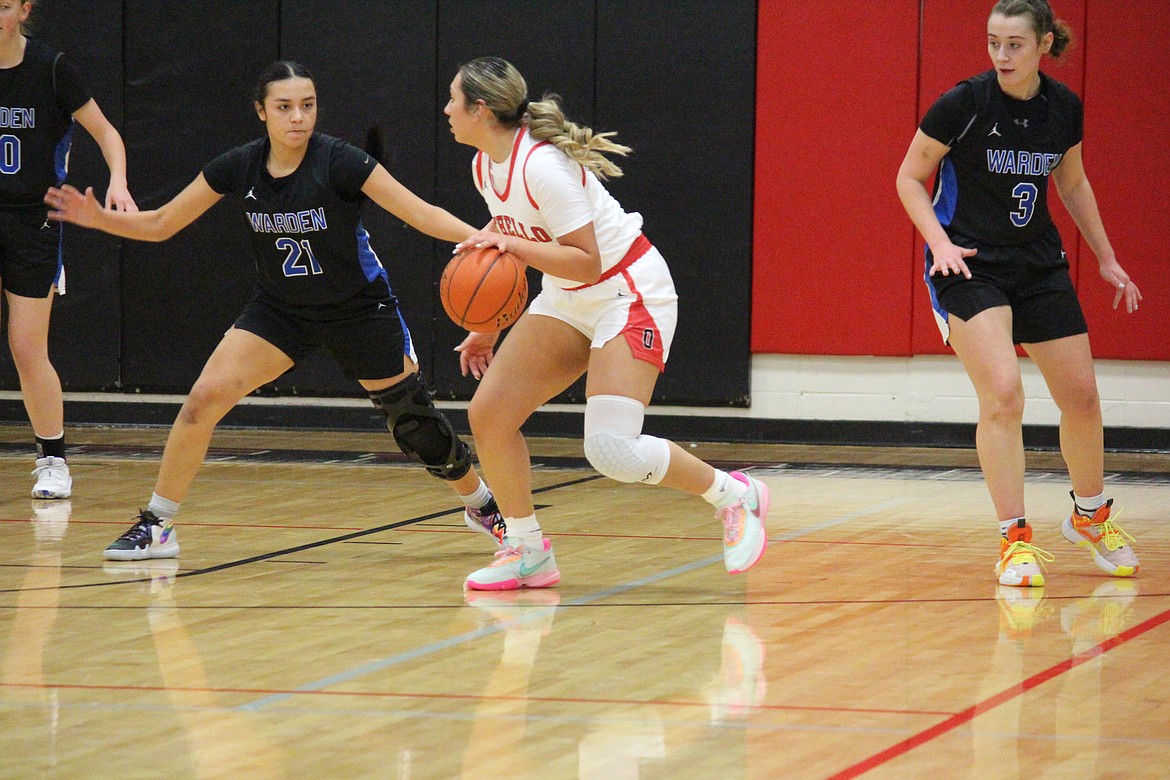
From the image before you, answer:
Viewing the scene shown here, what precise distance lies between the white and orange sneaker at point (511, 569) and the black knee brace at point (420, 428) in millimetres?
593

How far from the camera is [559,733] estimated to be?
304 cm

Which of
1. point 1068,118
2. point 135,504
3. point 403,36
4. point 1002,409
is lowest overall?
point 135,504

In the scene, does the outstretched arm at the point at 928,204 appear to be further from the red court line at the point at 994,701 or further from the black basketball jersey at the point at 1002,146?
the red court line at the point at 994,701

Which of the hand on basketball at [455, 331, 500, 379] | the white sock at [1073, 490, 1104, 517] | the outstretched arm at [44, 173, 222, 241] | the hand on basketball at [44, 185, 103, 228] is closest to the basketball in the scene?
the hand on basketball at [455, 331, 500, 379]

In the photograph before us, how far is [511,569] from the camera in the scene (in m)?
4.57

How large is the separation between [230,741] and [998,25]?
115 inches

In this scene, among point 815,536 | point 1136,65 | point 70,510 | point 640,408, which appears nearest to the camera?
point 640,408

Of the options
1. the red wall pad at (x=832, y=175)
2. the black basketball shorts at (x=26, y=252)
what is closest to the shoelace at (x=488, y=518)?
the black basketball shorts at (x=26, y=252)

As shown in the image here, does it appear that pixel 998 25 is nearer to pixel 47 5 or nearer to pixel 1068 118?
pixel 1068 118

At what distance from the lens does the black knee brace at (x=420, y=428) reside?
505 cm

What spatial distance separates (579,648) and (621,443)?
2.32ft

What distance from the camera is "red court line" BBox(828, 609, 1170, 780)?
111 inches

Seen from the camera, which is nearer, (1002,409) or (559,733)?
(559,733)

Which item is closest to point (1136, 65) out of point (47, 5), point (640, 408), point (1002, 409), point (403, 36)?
point (403, 36)
